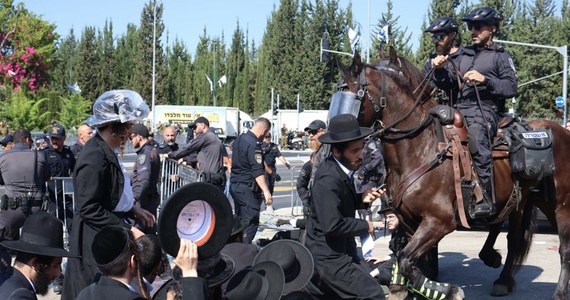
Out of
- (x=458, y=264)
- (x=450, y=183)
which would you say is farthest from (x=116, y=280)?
(x=458, y=264)

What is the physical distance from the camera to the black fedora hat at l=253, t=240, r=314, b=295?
5.45 metres

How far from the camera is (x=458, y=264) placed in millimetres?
10570

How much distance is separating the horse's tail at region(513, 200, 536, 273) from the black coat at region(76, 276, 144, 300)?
251 inches

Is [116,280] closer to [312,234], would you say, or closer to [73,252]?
[73,252]

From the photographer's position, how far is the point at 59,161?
11.3m

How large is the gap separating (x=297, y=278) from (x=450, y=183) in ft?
8.73

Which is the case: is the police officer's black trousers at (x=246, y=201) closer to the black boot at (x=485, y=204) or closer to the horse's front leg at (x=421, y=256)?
the horse's front leg at (x=421, y=256)

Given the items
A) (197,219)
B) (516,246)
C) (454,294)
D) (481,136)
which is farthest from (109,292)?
(516,246)

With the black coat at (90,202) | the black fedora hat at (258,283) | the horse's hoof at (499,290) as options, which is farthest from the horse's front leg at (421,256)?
the black coat at (90,202)

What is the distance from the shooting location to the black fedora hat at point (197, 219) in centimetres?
368

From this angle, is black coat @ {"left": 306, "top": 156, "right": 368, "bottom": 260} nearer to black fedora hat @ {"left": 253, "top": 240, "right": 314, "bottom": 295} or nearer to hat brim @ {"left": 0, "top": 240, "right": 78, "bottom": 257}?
black fedora hat @ {"left": 253, "top": 240, "right": 314, "bottom": 295}

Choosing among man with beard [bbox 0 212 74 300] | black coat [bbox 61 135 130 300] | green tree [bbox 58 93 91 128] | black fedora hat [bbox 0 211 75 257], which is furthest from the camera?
green tree [bbox 58 93 91 128]

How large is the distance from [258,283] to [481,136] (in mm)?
3845

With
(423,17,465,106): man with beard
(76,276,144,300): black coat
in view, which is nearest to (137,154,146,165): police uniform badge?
(423,17,465,106): man with beard
